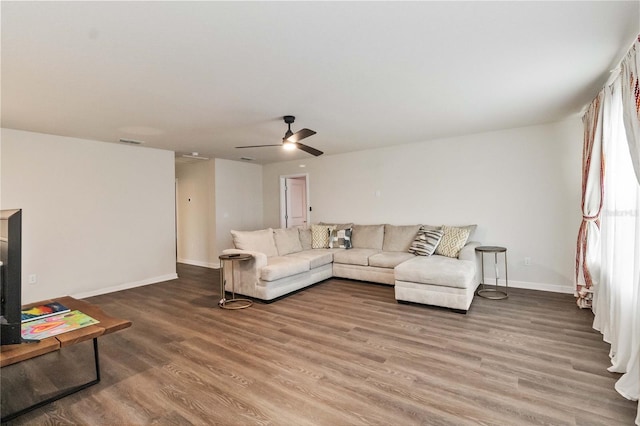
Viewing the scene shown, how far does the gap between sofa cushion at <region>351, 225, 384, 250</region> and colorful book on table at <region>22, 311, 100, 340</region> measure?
Answer: 13.8 ft

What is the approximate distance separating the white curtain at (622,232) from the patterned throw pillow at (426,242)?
1962mm

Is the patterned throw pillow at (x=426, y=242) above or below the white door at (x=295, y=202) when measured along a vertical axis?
below

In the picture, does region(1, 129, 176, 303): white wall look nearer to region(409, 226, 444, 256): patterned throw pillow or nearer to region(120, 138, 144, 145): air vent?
region(120, 138, 144, 145): air vent

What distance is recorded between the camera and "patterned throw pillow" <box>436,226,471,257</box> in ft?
14.9

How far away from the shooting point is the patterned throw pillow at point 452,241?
454 cm

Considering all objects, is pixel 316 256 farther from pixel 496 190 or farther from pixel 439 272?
pixel 496 190

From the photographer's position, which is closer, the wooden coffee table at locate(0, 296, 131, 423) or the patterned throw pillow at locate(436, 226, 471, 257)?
the wooden coffee table at locate(0, 296, 131, 423)

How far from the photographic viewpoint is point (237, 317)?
3.59 metres

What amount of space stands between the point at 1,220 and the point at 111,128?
9.38ft

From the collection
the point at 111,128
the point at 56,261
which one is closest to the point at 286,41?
the point at 111,128

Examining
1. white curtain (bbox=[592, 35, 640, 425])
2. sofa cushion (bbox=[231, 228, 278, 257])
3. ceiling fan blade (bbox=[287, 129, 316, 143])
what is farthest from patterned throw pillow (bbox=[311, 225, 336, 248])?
white curtain (bbox=[592, 35, 640, 425])

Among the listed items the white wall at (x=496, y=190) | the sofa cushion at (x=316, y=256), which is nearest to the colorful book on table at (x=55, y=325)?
the sofa cushion at (x=316, y=256)

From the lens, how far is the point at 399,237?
5.34 metres

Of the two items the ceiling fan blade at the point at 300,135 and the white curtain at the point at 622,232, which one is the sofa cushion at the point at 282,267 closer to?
the ceiling fan blade at the point at 300,135
